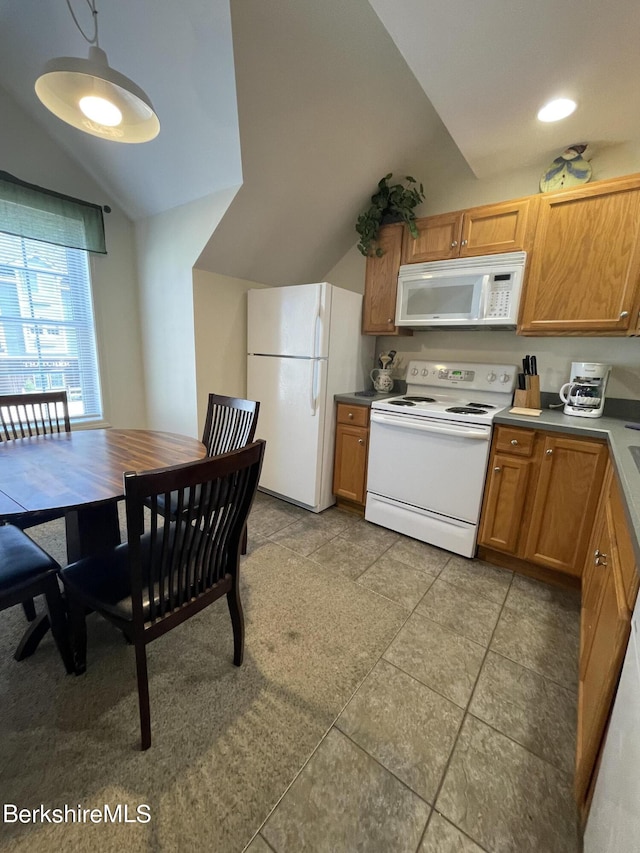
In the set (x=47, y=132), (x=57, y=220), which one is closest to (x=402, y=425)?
(x=57, y=220)

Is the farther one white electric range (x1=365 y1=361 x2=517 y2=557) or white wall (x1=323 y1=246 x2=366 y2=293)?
white wall (x1=323 y1=246 x2=366 y2=293)

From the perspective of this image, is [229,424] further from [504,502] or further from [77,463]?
[504,502]

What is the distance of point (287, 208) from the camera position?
2484mm

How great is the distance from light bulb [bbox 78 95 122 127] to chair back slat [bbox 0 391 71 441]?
1.43 m

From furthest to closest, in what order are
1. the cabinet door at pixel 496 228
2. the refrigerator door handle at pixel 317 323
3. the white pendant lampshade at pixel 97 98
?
the refrigerator door handle at pixel 317 323 < the cabinet door at pixel 496 228 < the white pendant lampshade at pixel 97 98

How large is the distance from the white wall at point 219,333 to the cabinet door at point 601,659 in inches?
102

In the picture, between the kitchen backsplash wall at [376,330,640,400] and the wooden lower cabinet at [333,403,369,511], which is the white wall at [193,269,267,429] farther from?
the kitchen backsplash wall at [376,330,640,400]

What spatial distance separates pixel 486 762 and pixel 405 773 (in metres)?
0.27

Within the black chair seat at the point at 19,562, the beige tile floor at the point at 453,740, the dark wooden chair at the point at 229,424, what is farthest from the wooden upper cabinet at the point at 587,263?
the black chair seat at the point at 19,562

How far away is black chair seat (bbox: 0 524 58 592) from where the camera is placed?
1.16m

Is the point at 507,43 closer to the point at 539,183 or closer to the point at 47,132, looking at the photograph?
the point at 539,183

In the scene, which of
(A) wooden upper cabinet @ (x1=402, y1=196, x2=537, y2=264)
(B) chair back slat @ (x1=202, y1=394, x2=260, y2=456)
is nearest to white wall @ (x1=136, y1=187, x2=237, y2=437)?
(B) chair back slat @ (x1=202, y1=394, x2=260, y2=456)

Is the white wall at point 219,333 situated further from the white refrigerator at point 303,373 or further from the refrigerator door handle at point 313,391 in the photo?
the refrigerator door handle at point 313,391

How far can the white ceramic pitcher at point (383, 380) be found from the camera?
292 centimetres
